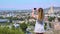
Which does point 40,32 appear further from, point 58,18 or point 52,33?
point 58,18

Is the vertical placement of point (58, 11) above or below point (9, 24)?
above

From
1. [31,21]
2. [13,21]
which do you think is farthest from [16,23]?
[31,21]

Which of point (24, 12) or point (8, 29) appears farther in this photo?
point (24, 12)

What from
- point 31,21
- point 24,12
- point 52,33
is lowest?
point 52,33

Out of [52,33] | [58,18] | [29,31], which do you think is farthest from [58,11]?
[29,31]

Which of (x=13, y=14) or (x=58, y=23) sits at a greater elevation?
(x=13, y=14)

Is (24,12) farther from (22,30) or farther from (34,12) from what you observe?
(34,12)

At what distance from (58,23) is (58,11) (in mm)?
253

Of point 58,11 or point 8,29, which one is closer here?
point 8,29

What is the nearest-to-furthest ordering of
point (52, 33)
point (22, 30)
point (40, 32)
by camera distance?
point (40, 32) < point (52, 33) < point (22, 30)

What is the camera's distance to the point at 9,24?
265 cm

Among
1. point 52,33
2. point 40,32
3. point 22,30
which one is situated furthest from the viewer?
point 22,30

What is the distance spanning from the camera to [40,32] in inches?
75.4

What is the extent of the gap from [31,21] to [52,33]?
1.45ft
